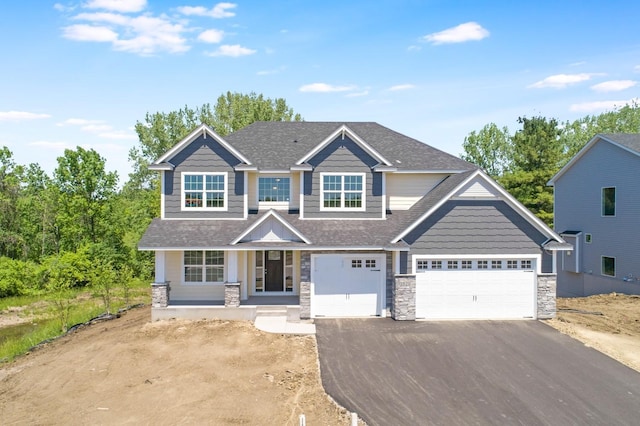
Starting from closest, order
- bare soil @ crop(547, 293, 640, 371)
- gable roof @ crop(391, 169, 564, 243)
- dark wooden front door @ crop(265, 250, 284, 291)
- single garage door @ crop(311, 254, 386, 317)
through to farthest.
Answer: bare soil @ crop(547, 293, 640, 371) < gable roof @ crop(391, 169, 564, 243) < single garage door @ crop(311, 254, 386, 317) < dark wooden front door @ crop(265, 250, 284, 291)

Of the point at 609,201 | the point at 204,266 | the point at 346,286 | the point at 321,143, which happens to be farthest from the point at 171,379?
the point at 609,201

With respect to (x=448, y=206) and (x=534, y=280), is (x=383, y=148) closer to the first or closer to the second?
(x=448, y=206)

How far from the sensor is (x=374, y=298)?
1594cm

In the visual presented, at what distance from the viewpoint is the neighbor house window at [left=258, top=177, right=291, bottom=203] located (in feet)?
59.4

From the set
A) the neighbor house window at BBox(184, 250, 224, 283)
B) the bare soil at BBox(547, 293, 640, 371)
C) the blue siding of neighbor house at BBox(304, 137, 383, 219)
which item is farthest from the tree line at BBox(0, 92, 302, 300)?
the bare soil at BBox(547, 293, 640, 371)

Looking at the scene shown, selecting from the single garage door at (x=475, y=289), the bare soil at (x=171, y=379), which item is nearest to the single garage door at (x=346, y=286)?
the single garage door at (x=475, y=289)

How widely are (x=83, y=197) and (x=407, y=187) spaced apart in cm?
2454

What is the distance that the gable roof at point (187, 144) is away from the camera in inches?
671

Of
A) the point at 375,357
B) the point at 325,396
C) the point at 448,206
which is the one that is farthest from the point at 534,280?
the point at 325,396

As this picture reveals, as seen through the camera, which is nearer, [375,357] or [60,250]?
[375,357]

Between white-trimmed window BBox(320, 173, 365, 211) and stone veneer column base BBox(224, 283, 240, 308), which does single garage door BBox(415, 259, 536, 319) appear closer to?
white-trimmed window BBox(320, 173, 365, 211)

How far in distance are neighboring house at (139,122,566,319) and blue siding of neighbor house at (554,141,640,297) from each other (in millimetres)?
8804

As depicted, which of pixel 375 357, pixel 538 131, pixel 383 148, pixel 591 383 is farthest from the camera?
pixel 538 131

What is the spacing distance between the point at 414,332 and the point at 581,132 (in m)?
54.0
